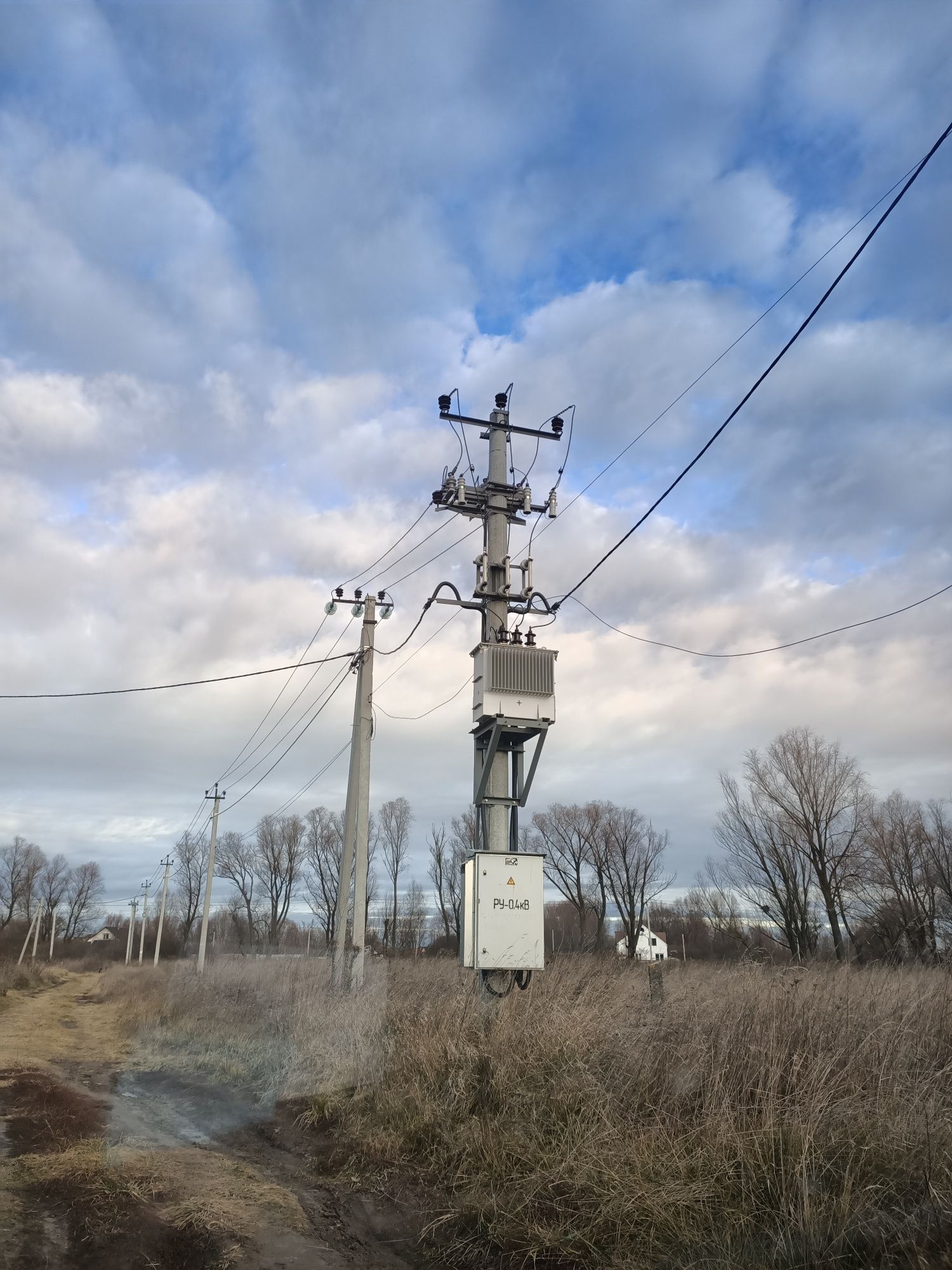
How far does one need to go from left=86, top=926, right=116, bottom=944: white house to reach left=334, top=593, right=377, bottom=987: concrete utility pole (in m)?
102

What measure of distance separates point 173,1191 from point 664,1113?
130 inches

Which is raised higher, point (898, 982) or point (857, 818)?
point (857, 818)

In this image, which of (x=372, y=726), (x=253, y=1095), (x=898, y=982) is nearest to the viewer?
(x=898, y=982)

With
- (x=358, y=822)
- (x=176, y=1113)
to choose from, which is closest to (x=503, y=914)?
(x=176, y=1113)

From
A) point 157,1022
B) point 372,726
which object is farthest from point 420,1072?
point 157,1022

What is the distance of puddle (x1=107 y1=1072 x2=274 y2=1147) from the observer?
7211 mm

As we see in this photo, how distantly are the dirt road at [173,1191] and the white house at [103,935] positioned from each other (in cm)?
10721

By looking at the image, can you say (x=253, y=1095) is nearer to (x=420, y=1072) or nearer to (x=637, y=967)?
(x=420, y=1072)

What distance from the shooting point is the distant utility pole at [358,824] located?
45.9 feet

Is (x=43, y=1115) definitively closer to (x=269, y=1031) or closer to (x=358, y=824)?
(x=269, y=1031)

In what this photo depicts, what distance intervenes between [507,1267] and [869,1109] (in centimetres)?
214

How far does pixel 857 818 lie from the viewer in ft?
99.1

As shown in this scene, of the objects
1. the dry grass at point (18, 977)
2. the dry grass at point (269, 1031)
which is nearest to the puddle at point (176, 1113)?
the dry grass at point (269, 1031)

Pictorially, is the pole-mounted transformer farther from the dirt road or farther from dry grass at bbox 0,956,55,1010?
dry grass at bbox 0,956,55,1010
